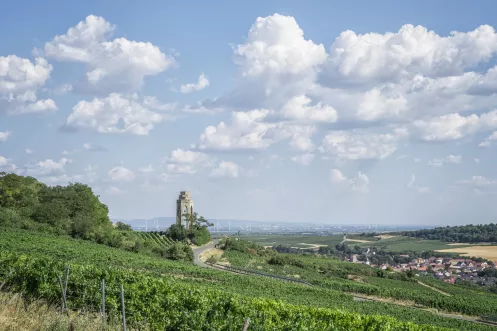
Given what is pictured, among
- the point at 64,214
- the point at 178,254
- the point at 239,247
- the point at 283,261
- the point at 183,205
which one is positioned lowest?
the point at 283,261

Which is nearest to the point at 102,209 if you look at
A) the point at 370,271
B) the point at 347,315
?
the point at 370,271

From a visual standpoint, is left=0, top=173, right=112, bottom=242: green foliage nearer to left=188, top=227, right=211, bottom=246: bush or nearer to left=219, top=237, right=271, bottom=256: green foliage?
left=188, top=227, right=211, bottom=246: bush

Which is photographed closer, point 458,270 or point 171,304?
point 171,304

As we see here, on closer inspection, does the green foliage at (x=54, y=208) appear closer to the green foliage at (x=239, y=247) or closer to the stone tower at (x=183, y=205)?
the green foliage at (x=239, y=247)

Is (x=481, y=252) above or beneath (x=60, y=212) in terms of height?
beneath

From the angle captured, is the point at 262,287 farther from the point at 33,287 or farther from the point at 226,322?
the point at 226,322

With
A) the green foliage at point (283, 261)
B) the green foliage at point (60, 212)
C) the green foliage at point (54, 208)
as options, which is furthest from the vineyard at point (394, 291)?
the green foliage at point (54, 208)

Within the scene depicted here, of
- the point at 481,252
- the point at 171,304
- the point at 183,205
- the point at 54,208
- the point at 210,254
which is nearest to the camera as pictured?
the point at 171,304

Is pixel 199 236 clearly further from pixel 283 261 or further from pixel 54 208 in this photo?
pixel 54 208

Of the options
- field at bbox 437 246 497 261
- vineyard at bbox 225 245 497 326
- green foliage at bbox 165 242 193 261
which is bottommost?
field at bbox 437 246 497 261

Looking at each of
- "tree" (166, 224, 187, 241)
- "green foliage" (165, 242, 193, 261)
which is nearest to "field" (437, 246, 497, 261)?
"tree" (166, 224, 187, 241)

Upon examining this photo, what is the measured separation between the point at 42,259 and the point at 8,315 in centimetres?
952

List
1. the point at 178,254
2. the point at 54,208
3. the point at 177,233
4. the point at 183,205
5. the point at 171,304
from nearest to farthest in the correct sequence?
the point at 171,304 < the point at 54,208 < the point at 178,254 < the point at 177,233 < the point at 183,205

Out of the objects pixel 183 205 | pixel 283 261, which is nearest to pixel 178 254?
pixel 283 261
